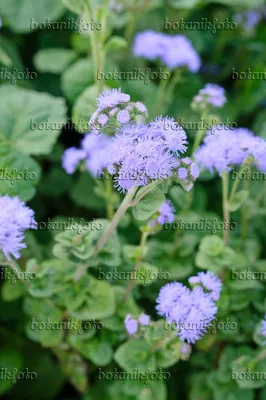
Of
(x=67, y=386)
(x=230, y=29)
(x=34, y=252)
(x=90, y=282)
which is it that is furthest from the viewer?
(x=230, y=29)

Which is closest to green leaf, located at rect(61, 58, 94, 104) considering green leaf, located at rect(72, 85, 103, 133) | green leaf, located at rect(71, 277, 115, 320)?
green leaf, located at rect(72, 85, 103, 133)

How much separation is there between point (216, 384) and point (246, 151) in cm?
103

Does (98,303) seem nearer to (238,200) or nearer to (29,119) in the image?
(238,200)

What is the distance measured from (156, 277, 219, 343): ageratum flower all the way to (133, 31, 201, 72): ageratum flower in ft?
5.04

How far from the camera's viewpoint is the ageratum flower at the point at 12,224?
1.70 meters

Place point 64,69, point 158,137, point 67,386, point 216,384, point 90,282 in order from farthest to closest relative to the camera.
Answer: point 64,69
point 67,386
point 216,384
point 90,282
point 158,137

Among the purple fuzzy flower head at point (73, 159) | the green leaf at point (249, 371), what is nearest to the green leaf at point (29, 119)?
the purple fuzzy flower head at point (73, 159)

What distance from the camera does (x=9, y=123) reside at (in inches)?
100

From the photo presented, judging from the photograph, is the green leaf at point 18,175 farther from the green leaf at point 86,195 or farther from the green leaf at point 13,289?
the green leaf at point 86,195

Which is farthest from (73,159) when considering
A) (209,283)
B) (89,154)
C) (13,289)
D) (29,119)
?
(209,283)

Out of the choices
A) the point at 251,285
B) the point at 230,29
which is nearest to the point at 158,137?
the point at 251,285

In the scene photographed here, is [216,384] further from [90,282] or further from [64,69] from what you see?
[64,69]

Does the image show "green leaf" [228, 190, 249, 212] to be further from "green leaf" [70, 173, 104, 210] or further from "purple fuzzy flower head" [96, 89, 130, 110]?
"green leaf" [70, 173, 104, 210]

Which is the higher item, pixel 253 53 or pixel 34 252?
pixel 253 53
